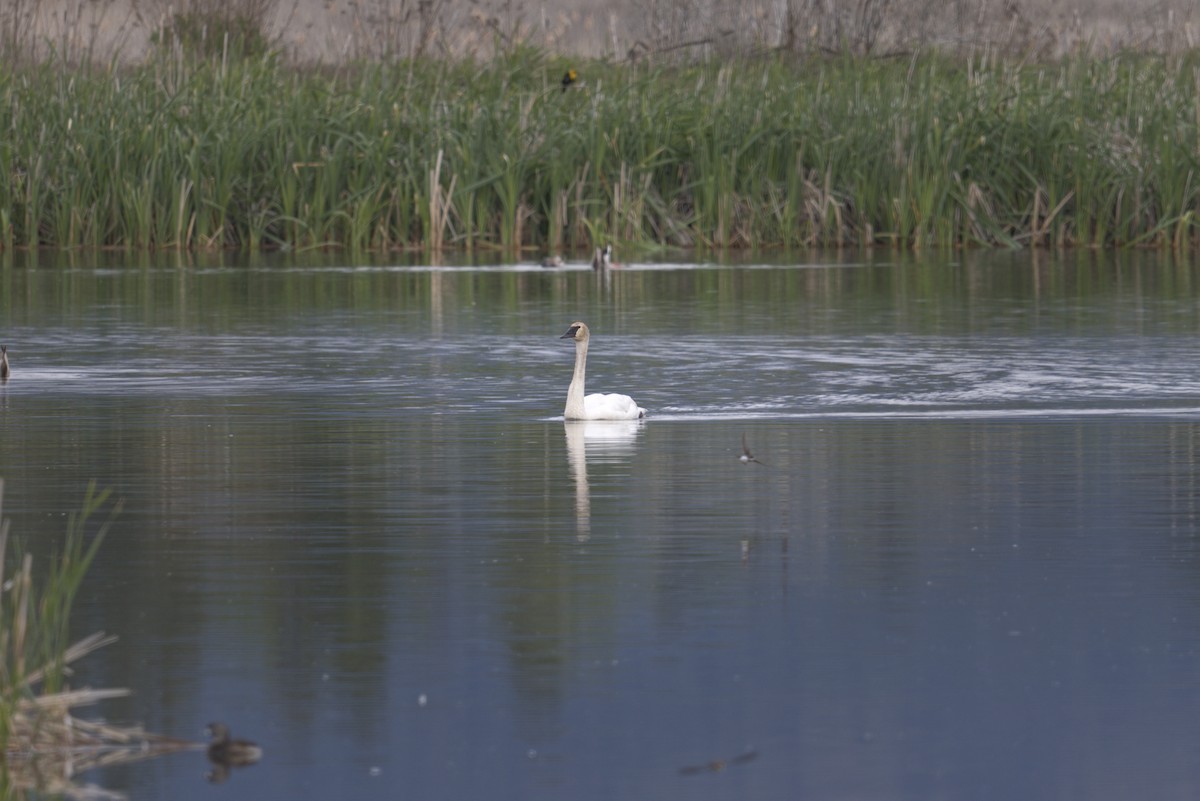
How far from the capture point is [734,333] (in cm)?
1723

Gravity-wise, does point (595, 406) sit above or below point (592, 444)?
above

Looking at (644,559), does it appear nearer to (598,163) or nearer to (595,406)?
(595,406)

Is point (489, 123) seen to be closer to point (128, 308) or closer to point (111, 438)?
point (128, 308)

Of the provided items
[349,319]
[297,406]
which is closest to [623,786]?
[297,406]

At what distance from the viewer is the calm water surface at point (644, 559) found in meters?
5.59

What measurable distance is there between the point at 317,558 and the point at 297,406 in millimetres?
4973

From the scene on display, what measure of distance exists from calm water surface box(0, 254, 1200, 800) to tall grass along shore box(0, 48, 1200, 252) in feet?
29.2

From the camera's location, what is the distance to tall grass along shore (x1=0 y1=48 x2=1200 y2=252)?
2538 centimetres

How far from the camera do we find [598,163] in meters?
25.5

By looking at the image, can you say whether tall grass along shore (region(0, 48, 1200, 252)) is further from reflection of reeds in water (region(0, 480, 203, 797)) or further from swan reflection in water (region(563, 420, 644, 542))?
reflection of reeds in water (region(0, 480, 203, 797))

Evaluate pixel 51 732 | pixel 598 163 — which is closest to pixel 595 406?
pixel 51 732

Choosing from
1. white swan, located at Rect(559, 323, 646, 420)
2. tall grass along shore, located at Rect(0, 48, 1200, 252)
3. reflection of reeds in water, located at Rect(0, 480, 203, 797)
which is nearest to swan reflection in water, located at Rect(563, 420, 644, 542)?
white swan, located at Rect(559, 323, 646, 420)

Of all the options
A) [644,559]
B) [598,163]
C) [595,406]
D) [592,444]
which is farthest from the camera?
[598,163]

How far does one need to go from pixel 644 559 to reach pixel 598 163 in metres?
17.9
